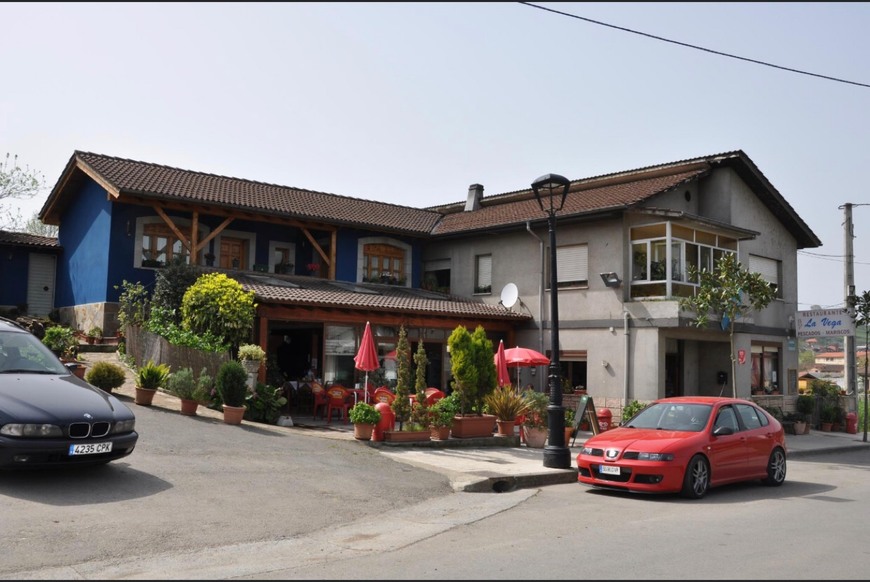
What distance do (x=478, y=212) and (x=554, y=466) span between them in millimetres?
16798

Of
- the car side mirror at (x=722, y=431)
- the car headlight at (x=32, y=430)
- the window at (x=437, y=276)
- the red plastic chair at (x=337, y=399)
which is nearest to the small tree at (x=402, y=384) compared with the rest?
the red plastic chair at (x=337, y=399)

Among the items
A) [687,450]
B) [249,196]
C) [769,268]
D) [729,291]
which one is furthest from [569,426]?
[769,268]

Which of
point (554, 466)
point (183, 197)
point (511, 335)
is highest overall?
point (183, 197)

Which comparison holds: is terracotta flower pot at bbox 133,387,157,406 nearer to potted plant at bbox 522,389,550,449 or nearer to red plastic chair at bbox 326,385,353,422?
red plastic chair at bbox 326,385,353,422

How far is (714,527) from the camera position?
330 inches

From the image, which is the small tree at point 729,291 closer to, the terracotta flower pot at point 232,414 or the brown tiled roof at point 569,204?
the brown tiled roof at point 569,204

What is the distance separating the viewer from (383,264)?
26.5 meters

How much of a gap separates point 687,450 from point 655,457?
49cm

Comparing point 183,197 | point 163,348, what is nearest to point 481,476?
point 163,348

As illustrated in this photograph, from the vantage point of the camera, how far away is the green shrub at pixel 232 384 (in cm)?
1516

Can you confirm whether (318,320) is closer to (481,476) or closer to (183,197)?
(183,197)

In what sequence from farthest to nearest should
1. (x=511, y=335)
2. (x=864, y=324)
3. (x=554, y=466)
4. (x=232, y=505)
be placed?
(x=511, y=335), (x=864, y=324), (x=554, y=466), (x=232, y=505)

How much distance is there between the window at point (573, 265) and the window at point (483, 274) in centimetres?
292

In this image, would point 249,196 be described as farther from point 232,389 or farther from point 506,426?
point 506,426
